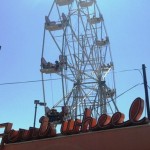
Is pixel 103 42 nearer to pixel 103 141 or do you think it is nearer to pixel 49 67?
pixel 49 67

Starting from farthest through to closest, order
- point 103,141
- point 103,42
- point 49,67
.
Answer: point 103,42 < point 49,67 < point 103,141

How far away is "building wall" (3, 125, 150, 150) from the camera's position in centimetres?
1958

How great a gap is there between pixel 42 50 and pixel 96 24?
25.5 ft

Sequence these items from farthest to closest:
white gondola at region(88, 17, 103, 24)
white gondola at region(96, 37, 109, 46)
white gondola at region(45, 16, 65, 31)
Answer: white gondola at region(96, 37, 109, 46)
white gondola at region(88, 17, 103, 24)
white gondola at region(45, 16, 65, 31)

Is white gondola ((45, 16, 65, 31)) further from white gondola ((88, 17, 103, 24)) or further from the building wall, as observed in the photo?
the building wall

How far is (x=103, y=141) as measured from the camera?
20672mm

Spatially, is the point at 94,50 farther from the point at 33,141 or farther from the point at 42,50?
the point at 33,141

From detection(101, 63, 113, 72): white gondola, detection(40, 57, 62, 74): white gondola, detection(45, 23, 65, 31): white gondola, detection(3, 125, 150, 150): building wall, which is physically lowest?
detection(3, 125, 150, 150): building wall

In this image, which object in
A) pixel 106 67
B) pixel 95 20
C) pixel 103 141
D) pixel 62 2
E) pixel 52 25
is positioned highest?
pixel 62 2

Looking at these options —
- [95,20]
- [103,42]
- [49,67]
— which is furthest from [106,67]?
[49,67]

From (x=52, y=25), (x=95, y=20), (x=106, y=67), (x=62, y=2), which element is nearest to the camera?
(x=52, y=25)

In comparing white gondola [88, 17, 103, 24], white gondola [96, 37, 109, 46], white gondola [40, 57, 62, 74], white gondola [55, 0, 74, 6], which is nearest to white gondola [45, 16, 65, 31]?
white gondola [55, 0, 74, 6]

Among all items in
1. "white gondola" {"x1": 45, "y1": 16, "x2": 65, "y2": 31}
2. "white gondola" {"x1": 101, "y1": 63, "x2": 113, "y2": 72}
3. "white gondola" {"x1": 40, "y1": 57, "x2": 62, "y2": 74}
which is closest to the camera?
"white gondola" {"x1": 40, "y1": 57, "x2": 62, "y2": 74}

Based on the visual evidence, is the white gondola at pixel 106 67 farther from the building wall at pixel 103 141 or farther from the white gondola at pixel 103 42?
the building wall at pixel 103 141
